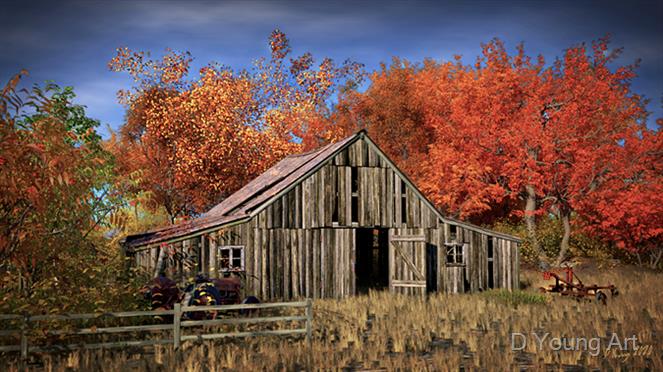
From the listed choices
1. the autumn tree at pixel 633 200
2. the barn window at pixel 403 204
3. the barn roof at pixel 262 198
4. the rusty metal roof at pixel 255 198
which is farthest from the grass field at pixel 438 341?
the autumn tree at pixel 633 200

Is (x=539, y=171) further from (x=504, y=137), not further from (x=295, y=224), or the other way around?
(x=295, y=224)

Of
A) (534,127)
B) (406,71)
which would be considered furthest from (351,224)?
(406,71)

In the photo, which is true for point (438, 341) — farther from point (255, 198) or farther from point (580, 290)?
point (255, 198)

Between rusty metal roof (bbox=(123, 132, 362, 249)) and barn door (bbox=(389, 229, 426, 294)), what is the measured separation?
4.15 m

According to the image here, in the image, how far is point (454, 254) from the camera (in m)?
25.5

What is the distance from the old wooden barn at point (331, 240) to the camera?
2134cm

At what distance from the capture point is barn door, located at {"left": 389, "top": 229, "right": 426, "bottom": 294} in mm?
23862

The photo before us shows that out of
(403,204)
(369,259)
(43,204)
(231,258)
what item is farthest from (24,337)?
(369,259)

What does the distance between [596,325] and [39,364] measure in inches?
512

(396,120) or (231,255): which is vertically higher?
(396,120)

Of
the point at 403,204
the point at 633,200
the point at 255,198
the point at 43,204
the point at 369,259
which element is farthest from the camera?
the point at 369,259

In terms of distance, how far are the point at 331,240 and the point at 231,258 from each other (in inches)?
154

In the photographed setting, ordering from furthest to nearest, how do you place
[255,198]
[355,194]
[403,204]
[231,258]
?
[255,198] < [403,204] < [355,194] < [231,258]
